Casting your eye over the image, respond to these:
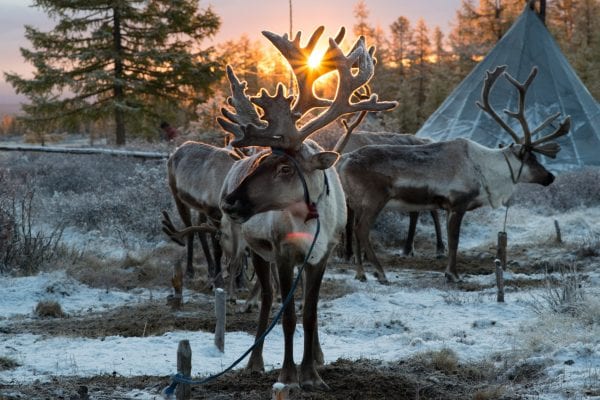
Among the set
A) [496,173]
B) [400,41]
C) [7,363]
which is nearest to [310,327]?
[7,363]

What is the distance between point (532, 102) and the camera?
22.6 metres

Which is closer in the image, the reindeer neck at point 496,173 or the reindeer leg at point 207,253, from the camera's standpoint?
the reindeer leg at point 207,253

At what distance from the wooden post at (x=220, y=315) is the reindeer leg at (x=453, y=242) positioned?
462 centimetres

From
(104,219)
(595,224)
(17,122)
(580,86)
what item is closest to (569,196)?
(595,224)

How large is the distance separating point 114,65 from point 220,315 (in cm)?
2646

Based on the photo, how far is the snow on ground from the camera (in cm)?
577

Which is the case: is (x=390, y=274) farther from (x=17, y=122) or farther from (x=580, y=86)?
(x=17, y=122)

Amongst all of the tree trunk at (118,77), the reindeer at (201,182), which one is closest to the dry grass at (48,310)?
the reindeer at (201,182)

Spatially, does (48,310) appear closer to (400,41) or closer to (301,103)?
(301,103)

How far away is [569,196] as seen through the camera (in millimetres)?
16938

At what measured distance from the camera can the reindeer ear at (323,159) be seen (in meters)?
5.07

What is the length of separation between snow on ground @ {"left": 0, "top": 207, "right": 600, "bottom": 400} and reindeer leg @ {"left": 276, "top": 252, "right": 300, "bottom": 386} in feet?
2.53

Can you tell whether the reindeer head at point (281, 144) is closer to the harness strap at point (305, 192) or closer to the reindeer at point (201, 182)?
the harness strap at point (305, 192)

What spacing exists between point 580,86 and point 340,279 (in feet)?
52.4
